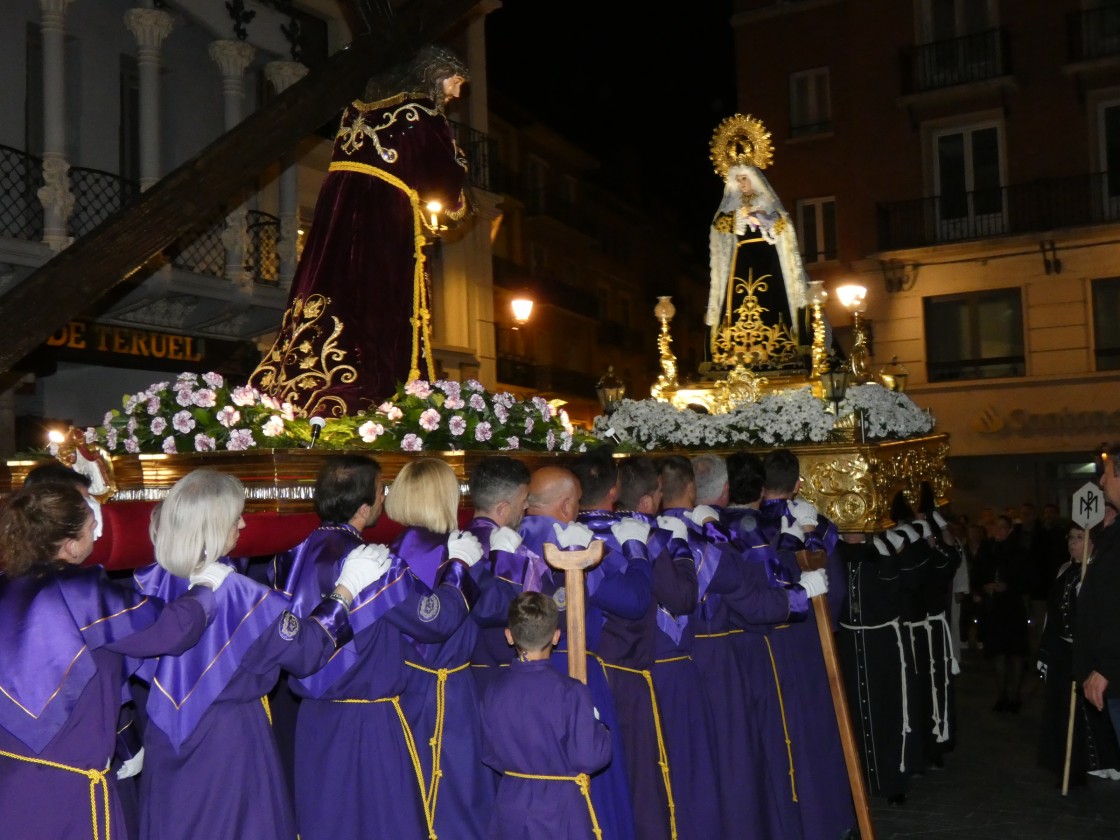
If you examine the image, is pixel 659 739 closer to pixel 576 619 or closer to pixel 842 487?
pixel 576 619

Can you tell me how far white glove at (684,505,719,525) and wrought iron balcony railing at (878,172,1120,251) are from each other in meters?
18.7

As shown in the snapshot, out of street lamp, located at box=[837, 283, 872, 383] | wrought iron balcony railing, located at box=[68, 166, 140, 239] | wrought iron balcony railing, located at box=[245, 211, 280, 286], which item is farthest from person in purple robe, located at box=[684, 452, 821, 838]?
wrought iron balcony railing, located at box=[245, 211, 280, 286]

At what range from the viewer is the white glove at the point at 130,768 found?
166 inches

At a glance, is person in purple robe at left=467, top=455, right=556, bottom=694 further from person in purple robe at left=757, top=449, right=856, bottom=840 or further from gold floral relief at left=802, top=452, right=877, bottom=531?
gold floral relief at left=802, top=452, right=877, bottom=531

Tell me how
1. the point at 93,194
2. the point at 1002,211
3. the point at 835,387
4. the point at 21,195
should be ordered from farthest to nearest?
the point at 1002,211 < the point at 93,194 < the point at 21,195 < the point at 835,387

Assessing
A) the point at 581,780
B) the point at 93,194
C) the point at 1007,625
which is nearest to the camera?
the point at 581,780

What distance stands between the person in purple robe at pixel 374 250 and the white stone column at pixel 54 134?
7.87 m

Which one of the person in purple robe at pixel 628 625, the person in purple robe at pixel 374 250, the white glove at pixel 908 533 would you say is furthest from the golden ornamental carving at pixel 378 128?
the white glove at pixel 908 533

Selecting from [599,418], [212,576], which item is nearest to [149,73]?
[599,418]

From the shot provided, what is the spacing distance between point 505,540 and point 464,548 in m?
0.28

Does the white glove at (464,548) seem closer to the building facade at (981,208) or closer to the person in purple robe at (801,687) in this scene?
the person in purple robe at (801,687)

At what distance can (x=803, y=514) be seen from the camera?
664cm

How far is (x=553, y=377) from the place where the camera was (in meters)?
34.4

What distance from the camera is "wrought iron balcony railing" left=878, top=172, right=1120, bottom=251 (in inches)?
870
